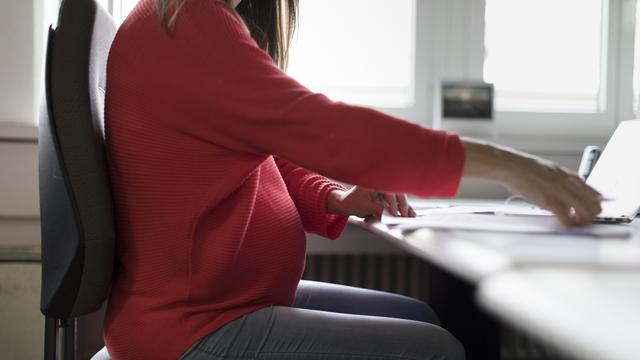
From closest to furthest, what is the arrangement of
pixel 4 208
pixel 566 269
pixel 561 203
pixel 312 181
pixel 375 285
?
pixel 566 269 < pixel 561 203 < pixel 312 181 < pixel 4 208 < pixel 375 285

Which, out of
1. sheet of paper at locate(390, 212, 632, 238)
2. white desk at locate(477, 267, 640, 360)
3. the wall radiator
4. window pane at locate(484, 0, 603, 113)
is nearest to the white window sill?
the wall radiator

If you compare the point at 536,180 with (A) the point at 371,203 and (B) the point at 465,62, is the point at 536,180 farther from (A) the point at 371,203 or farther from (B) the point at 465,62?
(B) the point at 465,62

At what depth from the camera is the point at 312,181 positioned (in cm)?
112

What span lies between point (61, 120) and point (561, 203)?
57cm

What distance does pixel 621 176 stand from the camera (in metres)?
1.15

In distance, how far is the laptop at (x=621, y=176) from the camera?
1.02 m

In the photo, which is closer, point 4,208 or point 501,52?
point 4,208

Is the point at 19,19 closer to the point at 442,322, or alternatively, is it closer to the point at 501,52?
the point at 442,322

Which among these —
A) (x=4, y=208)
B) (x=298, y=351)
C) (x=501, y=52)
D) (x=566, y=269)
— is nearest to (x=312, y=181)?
(x=298, y=351)

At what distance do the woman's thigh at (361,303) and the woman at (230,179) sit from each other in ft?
0.66

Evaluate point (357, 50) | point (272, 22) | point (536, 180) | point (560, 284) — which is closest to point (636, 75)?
point (357, 50)

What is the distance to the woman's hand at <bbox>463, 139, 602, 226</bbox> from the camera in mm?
681

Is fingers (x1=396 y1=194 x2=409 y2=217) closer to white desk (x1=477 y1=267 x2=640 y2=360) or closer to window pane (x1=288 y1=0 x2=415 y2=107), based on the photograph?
white desk (x1=477 y1=267 x2=640 y2=360)

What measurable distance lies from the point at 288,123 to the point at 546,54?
5.42 feet
